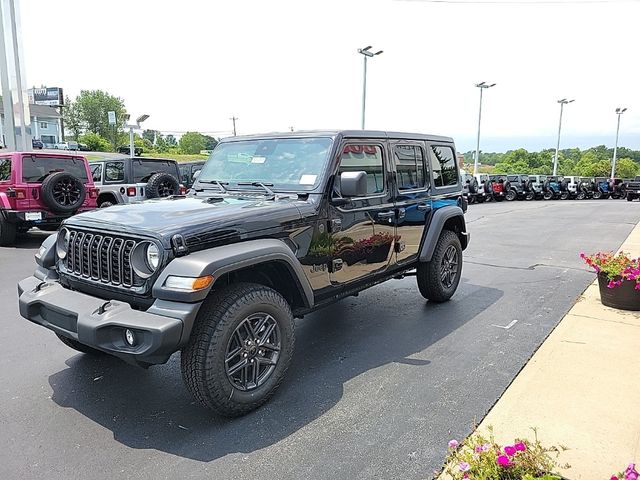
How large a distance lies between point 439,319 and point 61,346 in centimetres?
361

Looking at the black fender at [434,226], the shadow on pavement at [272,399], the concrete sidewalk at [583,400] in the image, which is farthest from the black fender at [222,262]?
the black fender at [434,226]

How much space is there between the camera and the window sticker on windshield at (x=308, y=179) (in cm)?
391

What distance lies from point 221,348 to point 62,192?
786 cm

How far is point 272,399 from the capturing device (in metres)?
3.39

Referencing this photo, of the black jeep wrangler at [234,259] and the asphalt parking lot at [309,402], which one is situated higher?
the black jeep wrangler at [234,259]

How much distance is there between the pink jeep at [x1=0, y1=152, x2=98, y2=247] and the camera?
9.10 m

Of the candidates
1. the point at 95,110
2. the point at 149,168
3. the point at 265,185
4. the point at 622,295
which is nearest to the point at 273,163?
the point at 265,185

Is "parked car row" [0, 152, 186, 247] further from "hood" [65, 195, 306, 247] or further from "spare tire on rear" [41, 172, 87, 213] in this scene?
"hood" [65, 195, 306, 247]

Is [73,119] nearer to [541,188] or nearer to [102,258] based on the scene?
[541,188]

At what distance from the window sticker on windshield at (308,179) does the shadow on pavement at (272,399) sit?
57.0 inches

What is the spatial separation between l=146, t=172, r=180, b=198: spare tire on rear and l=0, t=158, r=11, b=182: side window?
2.98m

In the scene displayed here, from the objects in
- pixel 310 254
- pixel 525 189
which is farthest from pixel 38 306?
pixel 525 189

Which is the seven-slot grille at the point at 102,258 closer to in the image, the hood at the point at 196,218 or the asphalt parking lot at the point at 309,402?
the hood at the point at 196,218

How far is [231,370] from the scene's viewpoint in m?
3.07
